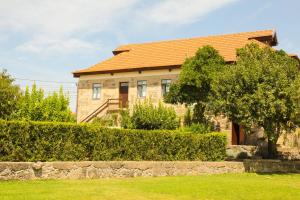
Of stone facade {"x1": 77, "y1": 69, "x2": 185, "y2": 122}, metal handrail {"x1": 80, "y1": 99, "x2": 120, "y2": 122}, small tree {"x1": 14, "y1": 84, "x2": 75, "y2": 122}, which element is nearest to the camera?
small tree {"x1": 14, "y1": 84, "x2": 75, "y2": 122}

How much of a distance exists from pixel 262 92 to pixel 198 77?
258 inches

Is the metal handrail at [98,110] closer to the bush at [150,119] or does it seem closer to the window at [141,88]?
the window at [141,88]

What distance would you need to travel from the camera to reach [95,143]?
18047 millimetres

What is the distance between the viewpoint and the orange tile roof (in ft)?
112

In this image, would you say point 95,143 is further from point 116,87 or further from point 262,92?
point 116,87

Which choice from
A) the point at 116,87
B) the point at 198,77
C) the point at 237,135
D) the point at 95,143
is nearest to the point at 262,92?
the point at 198,77

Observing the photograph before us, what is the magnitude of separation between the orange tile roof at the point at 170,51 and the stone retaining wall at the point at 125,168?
34.0 feet

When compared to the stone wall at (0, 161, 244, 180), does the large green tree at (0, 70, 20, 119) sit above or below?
above

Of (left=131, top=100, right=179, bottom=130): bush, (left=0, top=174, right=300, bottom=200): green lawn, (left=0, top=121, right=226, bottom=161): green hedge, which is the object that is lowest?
(left=0, top=174, right=300, bottom=200): green lawn

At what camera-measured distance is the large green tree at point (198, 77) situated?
27.7m

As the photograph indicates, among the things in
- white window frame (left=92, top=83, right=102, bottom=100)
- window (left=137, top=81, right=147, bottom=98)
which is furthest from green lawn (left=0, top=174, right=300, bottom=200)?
white window frame (left=92, top=83, right=102, bottom=100)

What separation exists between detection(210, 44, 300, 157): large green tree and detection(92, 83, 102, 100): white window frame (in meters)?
15.3

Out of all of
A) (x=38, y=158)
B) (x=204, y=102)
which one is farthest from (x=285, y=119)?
(x=38, y=158)

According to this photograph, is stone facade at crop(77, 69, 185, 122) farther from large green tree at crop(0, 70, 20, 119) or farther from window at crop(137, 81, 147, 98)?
large green tree at crop(0, 70, 20, 119)
